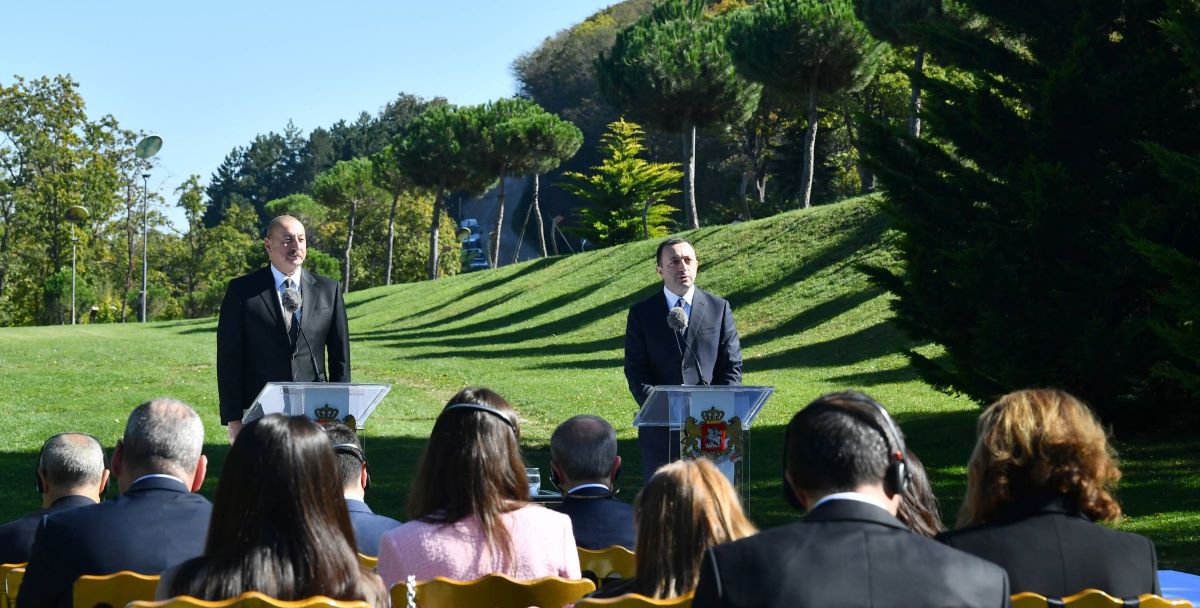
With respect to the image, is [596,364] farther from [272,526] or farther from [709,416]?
[272,526]

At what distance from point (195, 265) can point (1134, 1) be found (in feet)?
222

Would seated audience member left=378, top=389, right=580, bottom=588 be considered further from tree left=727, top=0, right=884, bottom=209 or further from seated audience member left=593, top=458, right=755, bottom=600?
tree left=727, top=0, right=884, bottom=209

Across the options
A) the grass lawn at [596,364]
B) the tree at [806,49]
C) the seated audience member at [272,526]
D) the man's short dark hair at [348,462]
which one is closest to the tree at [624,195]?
the grass lawn at [596,364]

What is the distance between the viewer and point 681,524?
3127mm

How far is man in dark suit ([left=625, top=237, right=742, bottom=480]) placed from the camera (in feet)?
25.0

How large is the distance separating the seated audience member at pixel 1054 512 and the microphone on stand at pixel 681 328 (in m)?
3.94

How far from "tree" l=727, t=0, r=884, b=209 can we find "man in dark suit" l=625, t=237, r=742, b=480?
33.0m

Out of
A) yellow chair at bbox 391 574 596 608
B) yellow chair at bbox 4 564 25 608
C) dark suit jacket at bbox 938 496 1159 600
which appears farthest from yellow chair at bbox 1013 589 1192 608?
yellow chair at bbox 4 564 25 608

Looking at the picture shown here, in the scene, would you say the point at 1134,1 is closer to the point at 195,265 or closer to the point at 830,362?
the point at 830,362

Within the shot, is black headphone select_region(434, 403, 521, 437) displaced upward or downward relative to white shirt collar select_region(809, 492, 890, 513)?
upward

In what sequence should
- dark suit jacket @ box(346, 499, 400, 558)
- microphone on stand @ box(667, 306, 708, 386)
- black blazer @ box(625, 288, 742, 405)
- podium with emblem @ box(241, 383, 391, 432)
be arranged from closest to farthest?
dark suit jacket @ box(346, 499, 400, 558) → podium with emblem @ box(241, 383, 391, 432) → microphone on stand @ box(667, 306, 708, 386) → black blazer @ box(625, 288, 742, 405)

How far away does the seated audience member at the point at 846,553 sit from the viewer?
8.77 feet

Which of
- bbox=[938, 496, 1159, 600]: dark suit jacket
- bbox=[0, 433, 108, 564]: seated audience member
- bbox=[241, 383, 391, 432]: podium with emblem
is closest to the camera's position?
bbox=[938, 496, 1159, 600]: dark suit jacket

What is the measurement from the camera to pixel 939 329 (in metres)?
14.2
